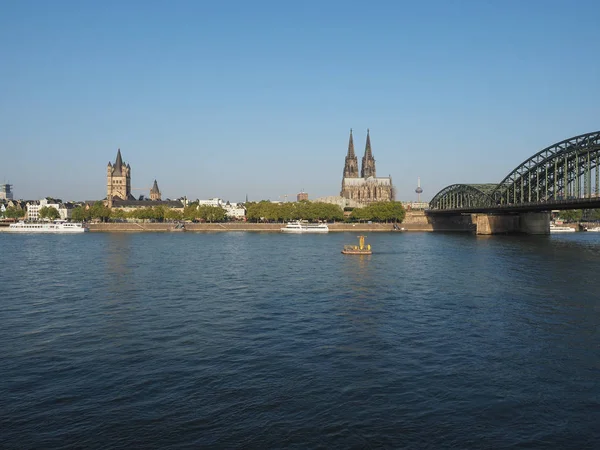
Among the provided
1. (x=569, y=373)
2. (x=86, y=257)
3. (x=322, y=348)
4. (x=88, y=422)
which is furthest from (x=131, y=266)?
(x=569, y=373)

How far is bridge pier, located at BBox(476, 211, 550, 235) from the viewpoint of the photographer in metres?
132

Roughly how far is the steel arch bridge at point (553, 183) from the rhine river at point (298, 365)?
61893mm

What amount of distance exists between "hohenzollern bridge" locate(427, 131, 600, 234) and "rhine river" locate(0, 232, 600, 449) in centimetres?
6311

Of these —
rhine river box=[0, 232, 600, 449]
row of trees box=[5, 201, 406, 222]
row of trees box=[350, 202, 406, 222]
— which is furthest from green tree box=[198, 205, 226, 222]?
rhine river box=[0, 232, 600, 449]

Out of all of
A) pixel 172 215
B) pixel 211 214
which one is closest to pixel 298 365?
pixel 211 214

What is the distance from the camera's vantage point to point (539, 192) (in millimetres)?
118938

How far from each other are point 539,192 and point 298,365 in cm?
11304

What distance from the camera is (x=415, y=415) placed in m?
16.2

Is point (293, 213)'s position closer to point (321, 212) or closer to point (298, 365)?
point (321, 212)

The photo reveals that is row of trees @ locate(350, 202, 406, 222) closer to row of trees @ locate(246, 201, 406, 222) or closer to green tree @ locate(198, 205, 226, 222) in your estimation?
row of trees @ locate(246, 201, 406, 222)

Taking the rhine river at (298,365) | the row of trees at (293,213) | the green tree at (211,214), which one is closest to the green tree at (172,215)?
the row of trees at (293,213)

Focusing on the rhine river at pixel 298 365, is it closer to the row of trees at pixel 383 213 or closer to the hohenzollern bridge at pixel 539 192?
the hohenzollern bridge at pixel 539 192

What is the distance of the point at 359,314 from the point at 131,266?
3420cm

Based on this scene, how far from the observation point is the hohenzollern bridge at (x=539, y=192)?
3885 inches
